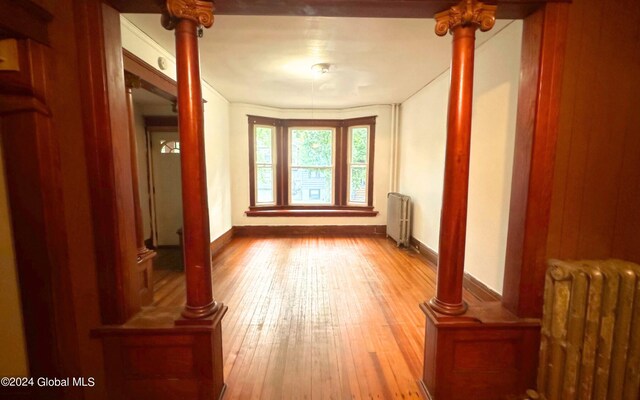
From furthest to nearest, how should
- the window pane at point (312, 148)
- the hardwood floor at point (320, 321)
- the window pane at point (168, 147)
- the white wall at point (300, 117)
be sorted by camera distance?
1. the window pane at point (312, 148)
2. the white wall at point (300, 117)
3. the window pane at point (168, 147)
4. the hardwood floor at point (320, 321)

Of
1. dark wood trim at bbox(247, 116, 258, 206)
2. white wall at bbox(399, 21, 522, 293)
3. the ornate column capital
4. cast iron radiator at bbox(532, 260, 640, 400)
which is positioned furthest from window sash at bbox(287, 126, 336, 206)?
cast iron radiator at bbox(532, 260, 640, 400)

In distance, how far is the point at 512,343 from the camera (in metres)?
1.62

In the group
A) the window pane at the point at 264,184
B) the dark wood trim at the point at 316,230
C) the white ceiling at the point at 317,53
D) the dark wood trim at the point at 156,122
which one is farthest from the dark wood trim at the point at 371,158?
the dark wood trim at the point at 156,122

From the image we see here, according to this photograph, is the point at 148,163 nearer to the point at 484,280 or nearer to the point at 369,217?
the point at 369,217

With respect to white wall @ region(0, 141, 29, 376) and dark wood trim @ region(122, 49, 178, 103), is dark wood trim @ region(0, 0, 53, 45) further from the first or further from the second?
dark wood trim @ region(122, 49, 178, 103)

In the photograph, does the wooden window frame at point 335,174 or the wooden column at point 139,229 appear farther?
the wooden window frame at point 335,174

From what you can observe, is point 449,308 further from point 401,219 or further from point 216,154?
point 216,154

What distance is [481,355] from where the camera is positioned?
1.62 m

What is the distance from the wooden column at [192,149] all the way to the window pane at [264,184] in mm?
4351

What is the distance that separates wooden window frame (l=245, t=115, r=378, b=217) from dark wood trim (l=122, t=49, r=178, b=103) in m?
2.60

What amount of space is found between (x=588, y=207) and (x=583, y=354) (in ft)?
2.69

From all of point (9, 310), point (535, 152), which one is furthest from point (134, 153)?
point (535, 152)

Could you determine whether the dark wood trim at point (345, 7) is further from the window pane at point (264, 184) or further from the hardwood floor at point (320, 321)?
the window pane at point (264, 184)

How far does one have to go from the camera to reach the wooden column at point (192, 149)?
1434mm
